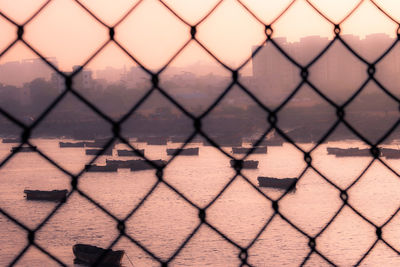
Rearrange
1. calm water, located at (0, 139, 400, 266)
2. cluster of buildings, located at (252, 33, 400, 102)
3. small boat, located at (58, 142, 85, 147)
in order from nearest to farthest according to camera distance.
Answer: cluster of buildings, located at (252, 33, 400, 102) → calm water, located at (0, 139, 400, 266) → small boat, located at (58, 142, 85, 147)

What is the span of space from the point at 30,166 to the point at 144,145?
5670 millimetres

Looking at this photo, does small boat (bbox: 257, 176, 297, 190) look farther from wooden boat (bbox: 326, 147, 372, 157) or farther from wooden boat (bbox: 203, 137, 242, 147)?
wooden boat (bbox: 203, 137, 242, 147)

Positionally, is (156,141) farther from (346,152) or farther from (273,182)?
(273,182)

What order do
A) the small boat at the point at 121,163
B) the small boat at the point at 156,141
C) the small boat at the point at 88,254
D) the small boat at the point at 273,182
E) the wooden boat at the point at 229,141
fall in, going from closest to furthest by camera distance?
the small boat at the point at 88,254 < the small boat at the point at 273,182 < the small boat at the point at 121,163 < the wooden boat at the point at 229,141 < the small boat at the point at 156,141

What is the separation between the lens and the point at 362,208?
12398 millimetres

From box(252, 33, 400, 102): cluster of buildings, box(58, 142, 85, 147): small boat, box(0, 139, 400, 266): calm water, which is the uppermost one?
box(58, 142, 85, 147): small boat

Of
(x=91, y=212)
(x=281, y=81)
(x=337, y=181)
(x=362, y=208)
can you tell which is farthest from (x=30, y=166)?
(x=281, y=81)

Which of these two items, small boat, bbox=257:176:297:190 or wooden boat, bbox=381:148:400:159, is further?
A: wooden boat, bbox=381:148:400:159

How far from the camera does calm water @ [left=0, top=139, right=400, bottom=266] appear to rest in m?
9.88

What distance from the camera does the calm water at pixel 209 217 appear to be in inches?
389

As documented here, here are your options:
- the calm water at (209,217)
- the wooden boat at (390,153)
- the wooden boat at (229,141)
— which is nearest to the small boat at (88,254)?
the calm water at (209,217)

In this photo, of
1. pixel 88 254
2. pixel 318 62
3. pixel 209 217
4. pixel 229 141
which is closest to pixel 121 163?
pixel 229 141

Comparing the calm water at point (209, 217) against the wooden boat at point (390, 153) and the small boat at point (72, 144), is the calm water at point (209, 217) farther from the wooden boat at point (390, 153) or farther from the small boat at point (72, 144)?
the small boat at point (72, 144)

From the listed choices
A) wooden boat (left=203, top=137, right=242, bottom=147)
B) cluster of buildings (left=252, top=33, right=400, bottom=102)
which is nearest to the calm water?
wooden boat (left=203, top=137, right=242, bottom=147)
